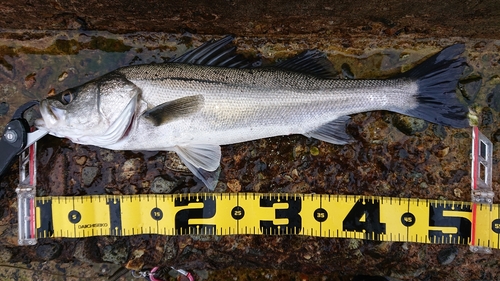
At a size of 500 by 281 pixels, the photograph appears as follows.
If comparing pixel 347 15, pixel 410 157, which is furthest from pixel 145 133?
pixel 410 157

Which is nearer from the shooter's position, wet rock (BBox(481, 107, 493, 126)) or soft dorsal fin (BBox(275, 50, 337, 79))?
soft dorsal fin (BBox(275, 50, 337, 79))

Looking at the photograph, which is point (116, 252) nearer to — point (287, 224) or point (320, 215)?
point (287, 224)

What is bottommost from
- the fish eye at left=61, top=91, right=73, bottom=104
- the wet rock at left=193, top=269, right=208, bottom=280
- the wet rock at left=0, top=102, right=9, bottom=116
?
the wet rock at left=193, top=269, right=208, bottom=280

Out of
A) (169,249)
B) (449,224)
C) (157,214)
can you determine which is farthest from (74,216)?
(449,224)

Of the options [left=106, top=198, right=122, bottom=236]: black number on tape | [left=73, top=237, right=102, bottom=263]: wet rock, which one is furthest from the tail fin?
[left=73, top=237, right=102, bottom=263]: wet rock

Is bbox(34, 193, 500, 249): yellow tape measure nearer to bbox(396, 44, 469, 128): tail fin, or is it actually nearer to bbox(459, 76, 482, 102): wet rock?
bbox(396, 44, 469, 128): tail fin

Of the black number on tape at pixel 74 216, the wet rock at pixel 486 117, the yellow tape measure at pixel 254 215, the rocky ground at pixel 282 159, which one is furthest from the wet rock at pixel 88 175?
the wet rock at pixel 486 117

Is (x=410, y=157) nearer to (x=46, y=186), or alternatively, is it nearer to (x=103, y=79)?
(x=103, y=79)
